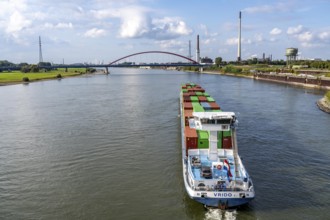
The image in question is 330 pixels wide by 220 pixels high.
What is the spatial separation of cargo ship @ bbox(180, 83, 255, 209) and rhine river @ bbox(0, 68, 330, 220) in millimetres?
1042

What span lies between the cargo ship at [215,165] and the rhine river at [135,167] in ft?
3.42

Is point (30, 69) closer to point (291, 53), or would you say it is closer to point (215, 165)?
point (291, 53)

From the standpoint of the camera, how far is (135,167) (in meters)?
20.2

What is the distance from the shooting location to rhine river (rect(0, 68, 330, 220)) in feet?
48.8

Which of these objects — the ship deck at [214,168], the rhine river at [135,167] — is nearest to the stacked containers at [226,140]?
the ship deck at [214,168]

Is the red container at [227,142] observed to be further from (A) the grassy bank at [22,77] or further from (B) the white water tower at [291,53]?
(B) the white water tower at [291,53]

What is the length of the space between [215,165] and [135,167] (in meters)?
6.09

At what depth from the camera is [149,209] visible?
14820 millimetres

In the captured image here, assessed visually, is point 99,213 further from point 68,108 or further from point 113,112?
point 68,108

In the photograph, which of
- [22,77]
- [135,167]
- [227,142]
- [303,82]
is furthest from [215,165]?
[22,77]

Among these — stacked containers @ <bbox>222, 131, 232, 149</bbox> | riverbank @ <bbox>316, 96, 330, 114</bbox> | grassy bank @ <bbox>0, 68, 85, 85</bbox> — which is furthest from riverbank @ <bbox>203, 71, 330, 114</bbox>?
grassy bank @ <bbox>0, 68, 85, 85</bbox>

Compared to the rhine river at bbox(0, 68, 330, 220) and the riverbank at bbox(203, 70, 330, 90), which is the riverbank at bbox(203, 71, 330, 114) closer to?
the riverbank at bbox(203, 70, 330, 90)

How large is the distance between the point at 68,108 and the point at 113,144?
2120cm

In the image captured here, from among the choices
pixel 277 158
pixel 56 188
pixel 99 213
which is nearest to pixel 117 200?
pixel 99 213
